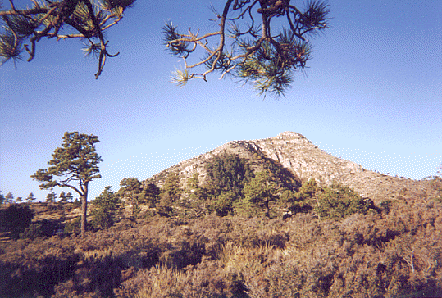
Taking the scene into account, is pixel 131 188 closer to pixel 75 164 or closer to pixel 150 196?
pixel 150 196

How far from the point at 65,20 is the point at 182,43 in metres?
1.47

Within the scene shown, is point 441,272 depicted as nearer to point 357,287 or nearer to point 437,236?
point 437,236

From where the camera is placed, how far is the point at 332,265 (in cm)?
361

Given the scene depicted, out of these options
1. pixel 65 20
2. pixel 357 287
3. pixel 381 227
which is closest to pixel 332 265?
pixel 357 287

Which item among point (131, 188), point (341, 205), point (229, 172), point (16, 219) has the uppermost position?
point (229, 172)

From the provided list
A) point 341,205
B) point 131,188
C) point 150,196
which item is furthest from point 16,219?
point 341,205

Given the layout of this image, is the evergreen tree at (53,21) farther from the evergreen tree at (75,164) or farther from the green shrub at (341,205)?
the green shrub at (341,205)

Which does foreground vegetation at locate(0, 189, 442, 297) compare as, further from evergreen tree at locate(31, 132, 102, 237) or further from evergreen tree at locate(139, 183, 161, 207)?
evergreen tree at locate(139, 183, 161, 207)

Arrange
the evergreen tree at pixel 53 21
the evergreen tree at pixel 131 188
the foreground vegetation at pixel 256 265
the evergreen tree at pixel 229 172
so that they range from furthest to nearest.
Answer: the evergreen tree at pixel 229 172
the evergreen tree at pixel 131 188
the foreground vegetation at pixel 256 265
the evergreen tree at pixel 53 21

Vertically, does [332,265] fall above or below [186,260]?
above

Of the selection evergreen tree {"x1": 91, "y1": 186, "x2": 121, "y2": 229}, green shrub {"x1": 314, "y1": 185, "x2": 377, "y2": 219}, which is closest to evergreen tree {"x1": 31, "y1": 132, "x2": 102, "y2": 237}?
evergreen tree {"x1": 91, "y1": 186, "x2": 121, "y2": 229}

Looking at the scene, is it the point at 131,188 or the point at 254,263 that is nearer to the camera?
the point at 254,263

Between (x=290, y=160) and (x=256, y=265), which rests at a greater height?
(x=290, y=160)

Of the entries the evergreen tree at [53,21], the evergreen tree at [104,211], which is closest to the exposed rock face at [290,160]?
the evergreen tree at [104,211]
